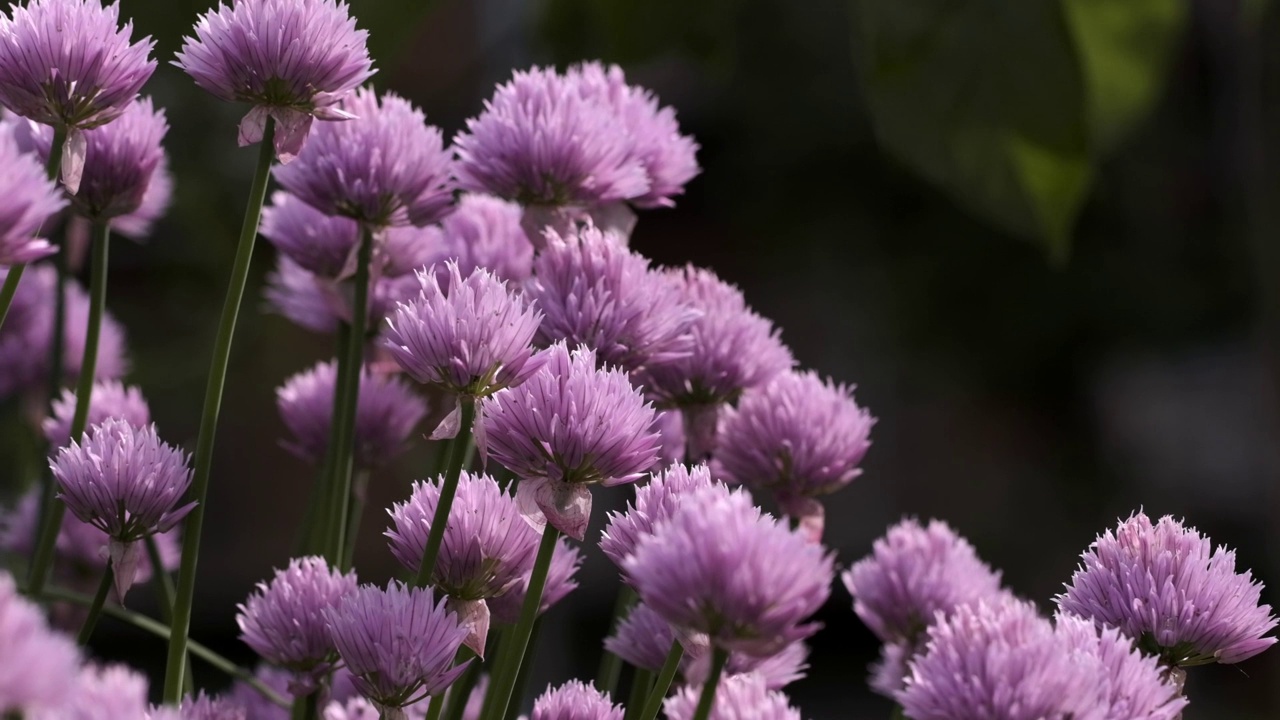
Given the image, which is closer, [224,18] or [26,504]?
[224,18]

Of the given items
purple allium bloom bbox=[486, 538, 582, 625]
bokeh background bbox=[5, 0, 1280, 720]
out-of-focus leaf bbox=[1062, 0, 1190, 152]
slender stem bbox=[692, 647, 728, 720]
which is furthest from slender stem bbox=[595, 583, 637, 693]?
bokeh background bbox=[5, 0, 1280, 720]

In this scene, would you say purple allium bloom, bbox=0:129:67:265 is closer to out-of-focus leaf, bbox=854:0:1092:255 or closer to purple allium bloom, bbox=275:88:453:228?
purple allium bloom, bbox=275:88:453:228

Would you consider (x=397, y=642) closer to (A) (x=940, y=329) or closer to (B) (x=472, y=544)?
(B) (x=472, y=544)

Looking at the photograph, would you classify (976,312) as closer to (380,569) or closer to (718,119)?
(718,119)

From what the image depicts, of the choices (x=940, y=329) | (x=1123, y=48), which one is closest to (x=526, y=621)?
(x=1123, y=48)

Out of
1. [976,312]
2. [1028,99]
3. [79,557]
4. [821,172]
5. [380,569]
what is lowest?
[79,557]

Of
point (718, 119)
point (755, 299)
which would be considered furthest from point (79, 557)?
point (755, 299)

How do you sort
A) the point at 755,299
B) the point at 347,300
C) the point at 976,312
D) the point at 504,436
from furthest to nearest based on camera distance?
Result: 1. the point at 755,299
2. the point at 976,312
3. the point at 347,300
4. the point at 504,436

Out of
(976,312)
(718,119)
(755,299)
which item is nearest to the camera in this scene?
(976,312)
